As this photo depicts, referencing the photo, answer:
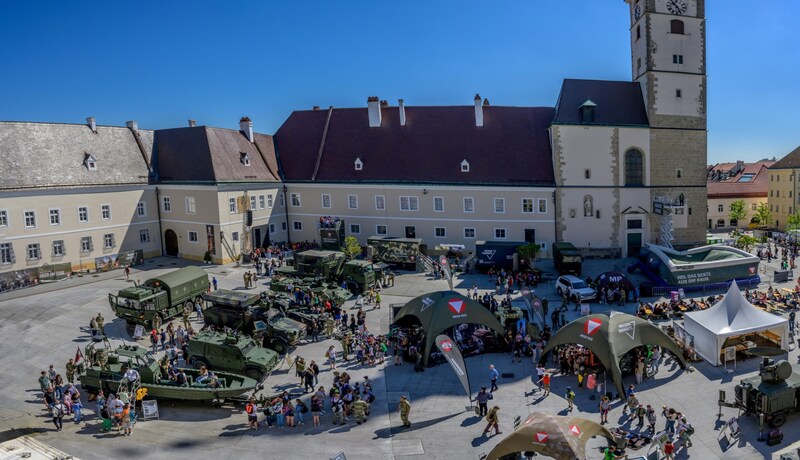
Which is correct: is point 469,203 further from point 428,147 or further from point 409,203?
point 428,147

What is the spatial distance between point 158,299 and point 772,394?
1076 inches

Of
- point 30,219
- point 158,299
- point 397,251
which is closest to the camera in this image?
point 158,299

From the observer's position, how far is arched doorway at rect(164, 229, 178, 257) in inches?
1851

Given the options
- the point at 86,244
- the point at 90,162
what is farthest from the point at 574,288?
the point at 90,162

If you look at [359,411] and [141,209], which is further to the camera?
[141,209]

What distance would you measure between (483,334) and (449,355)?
6.54 meters

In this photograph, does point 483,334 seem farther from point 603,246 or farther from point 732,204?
point 732,204

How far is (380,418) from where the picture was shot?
19734 mm

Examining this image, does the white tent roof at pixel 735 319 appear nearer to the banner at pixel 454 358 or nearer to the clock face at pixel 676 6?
the banner at pixel 454 358

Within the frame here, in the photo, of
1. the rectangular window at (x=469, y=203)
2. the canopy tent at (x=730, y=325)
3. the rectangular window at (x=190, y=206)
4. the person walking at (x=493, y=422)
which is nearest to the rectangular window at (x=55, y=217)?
the rectangular window at (x=190, y=206)

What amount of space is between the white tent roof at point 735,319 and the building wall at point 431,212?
20.2 metres

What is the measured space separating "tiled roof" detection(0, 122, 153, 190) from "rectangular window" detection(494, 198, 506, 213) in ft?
96.1

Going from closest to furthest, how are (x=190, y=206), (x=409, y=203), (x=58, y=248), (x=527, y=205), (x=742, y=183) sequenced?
(x=58, y=248), (x=527, y=205), (x=190, y=206), (x=409, y=203), (x=742, y=183)

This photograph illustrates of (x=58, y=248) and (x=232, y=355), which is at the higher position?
(x=58, y=248)
